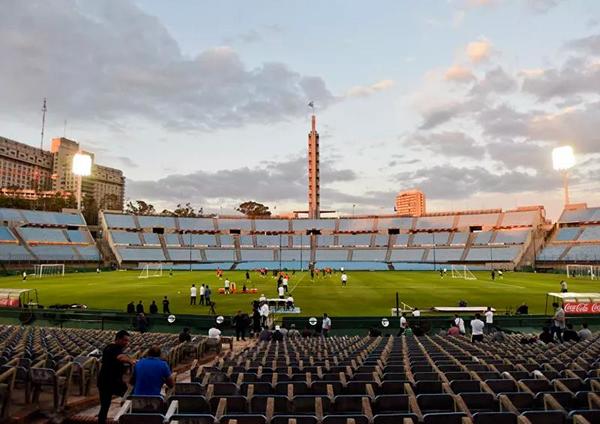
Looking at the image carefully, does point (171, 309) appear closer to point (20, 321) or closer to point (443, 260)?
point (20, 321)

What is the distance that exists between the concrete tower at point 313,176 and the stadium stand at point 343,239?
50.6ft

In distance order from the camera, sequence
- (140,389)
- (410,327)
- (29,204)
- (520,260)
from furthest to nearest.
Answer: (29,204) < (520,260) < (410,327) < (140,389)

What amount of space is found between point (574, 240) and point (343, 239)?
50.6 metres

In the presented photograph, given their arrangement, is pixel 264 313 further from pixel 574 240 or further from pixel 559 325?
pixel 574 240

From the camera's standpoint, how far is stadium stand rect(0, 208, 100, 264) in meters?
80.3

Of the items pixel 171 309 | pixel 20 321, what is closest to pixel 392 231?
pixel 171 309

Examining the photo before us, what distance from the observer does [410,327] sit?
21516 millimetres

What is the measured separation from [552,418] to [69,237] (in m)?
103

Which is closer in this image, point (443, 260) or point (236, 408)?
point (236, 408)

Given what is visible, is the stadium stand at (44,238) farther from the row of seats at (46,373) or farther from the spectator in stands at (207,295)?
the row of seats at (46,373)

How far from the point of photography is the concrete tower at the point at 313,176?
132 m

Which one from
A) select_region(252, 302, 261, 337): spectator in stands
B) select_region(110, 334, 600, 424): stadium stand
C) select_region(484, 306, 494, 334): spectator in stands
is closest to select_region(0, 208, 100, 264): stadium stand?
select_region(252, 302, 261, 337): spectator in stands

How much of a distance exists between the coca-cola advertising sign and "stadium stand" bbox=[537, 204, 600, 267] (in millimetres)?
61520

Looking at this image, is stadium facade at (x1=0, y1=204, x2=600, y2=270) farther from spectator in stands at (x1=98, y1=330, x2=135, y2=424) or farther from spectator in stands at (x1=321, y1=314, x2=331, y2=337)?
spectator in stands at (x1=98, y1=330, x2=135, y2=424)
